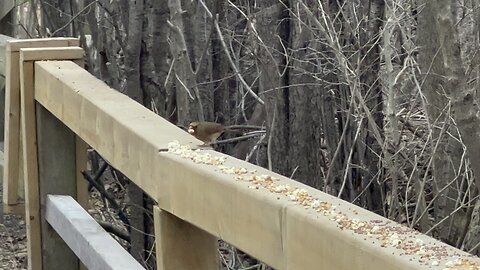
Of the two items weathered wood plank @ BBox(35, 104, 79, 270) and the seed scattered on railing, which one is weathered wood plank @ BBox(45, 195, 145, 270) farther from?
the seed scattered on railing

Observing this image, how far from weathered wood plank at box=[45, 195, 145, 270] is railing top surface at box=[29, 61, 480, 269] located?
253mm

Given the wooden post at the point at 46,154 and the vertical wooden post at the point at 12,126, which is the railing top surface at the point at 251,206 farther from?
the vertical wooden post at the point at 12,126

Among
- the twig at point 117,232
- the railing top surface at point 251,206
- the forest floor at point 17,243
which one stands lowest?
the forest floor at point 17,243

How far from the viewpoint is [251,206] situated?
160cm

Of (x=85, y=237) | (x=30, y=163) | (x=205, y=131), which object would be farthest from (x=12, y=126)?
(x=85, y=237)

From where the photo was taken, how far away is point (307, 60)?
5.27m

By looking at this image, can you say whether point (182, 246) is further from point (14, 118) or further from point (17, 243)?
point (17, 243)

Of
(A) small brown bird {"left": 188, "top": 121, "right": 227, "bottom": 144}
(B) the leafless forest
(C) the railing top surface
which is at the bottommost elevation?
(B) the leafless forest

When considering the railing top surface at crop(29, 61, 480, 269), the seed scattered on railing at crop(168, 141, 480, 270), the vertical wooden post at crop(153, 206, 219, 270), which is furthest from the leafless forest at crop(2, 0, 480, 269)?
the seed scattered on railing at crop(168, 141, 480, 270)

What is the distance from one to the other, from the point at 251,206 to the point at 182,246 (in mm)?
394

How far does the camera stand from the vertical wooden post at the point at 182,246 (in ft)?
6.38

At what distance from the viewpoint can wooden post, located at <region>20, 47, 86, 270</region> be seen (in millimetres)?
3174

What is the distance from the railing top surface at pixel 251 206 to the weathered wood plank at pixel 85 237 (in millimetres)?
253

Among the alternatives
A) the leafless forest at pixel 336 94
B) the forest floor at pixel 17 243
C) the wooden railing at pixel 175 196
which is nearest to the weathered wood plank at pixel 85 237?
the wooden railing at pixel 175 196
